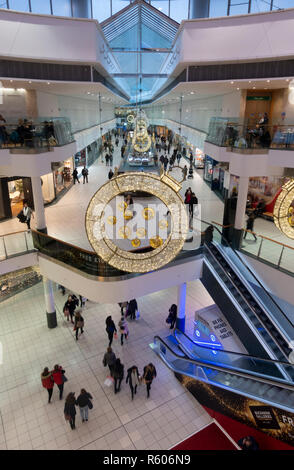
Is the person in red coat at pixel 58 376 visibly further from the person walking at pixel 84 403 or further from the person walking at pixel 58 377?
the person walking at pixel 84 403

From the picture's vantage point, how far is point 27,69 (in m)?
13.1

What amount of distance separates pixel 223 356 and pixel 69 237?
8095 millimetres

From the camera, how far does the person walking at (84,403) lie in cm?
926

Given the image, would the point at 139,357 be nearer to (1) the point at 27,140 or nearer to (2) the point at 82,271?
(2) the point at 82,271

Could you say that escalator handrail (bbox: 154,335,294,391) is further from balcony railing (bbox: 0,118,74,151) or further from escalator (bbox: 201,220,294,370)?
balcony railing (bbox: 0,118,74,151)

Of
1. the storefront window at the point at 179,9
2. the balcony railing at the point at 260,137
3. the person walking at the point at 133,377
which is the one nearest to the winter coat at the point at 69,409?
the person walking at the point at 133,377

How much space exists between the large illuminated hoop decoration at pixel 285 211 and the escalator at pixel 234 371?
3.52 metres

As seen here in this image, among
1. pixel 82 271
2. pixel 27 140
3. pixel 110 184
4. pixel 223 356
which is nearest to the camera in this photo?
pixel 110 184

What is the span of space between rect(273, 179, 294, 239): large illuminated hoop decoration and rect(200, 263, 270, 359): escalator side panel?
5.12m

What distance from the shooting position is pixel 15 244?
12094 millimetres

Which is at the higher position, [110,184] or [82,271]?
[110,184]

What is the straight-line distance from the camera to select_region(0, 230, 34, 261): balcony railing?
11703mm

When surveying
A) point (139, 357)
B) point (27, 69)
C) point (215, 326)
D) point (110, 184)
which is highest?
point (27, 69)

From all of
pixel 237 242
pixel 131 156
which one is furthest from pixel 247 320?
pixel 131 156
